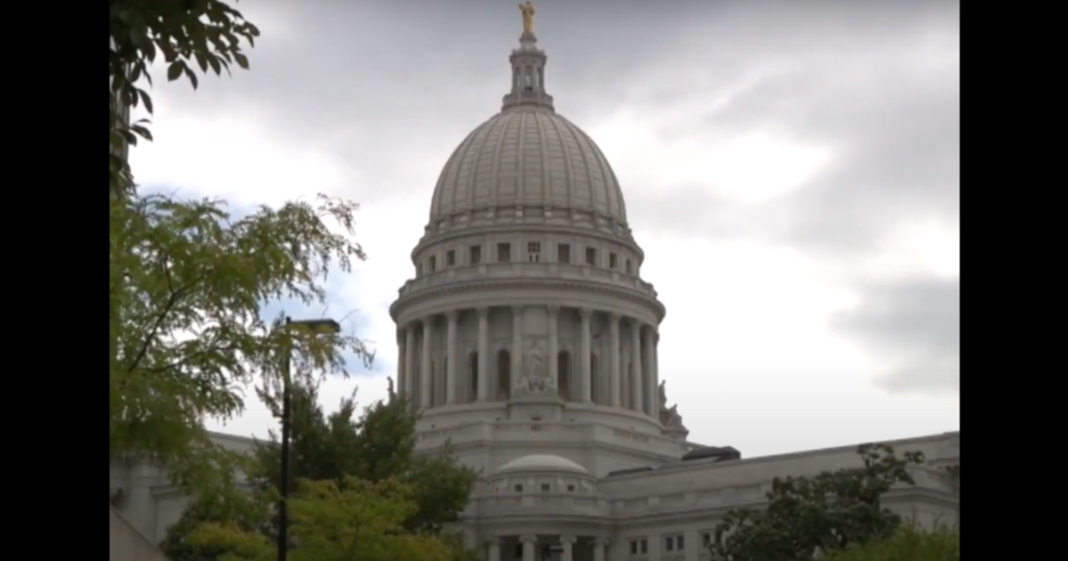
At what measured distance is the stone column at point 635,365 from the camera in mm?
120500

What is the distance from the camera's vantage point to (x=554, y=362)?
382 ft

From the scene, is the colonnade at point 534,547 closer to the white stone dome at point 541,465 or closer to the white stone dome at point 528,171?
the white stone dome at point 541,465

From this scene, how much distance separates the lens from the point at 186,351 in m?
20.1

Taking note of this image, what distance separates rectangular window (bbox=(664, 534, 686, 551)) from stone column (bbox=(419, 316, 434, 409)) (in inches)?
1066

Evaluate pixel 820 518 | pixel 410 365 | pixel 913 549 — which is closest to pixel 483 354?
pixel 410 365

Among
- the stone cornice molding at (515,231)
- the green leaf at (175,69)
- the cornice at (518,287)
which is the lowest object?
the green leaf at (175,69)

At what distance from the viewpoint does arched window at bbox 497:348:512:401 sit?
117562 millimetres

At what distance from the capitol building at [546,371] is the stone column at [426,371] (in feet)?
0.49

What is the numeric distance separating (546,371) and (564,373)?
162 inches

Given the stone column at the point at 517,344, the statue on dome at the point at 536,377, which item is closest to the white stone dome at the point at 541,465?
the statue on dome at the point at 536,377

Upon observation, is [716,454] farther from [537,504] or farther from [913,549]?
[913,549]
